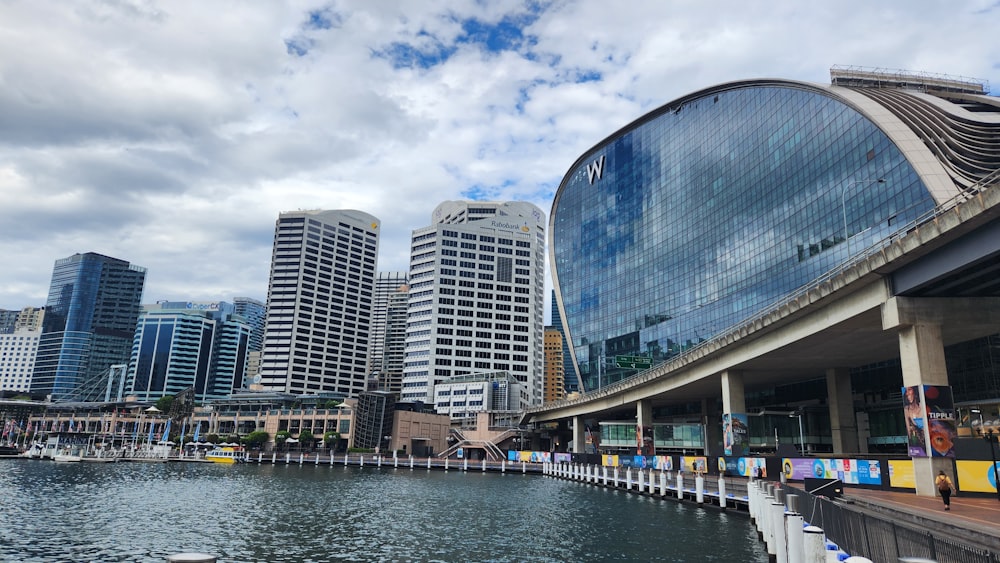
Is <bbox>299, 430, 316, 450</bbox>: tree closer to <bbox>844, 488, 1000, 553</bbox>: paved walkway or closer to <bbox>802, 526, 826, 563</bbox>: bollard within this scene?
<bbox>844, 488, 1000, 553</bbox>: paved walkway

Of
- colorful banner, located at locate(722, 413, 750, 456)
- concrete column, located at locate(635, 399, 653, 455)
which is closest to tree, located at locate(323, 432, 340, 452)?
concrete column, located at locate(635, 399, 653, 455)

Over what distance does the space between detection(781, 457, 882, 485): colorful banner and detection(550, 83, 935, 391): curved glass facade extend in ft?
114

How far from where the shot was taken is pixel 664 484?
5816 cm

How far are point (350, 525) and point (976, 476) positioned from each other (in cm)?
3585

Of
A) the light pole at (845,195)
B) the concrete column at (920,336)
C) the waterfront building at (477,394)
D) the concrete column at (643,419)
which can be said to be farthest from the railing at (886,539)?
the waterfront building at (477,394)

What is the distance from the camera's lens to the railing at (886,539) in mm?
12759

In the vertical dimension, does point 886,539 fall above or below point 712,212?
below

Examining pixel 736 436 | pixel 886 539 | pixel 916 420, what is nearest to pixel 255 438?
pixel 736 436

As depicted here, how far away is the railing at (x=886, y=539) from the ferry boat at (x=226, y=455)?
120 meters

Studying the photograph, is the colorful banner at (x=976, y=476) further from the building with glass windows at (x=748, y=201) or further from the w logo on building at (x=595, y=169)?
the w logo on building at (x=595, y=169)

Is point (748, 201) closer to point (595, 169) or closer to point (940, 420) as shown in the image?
point (595, 169)

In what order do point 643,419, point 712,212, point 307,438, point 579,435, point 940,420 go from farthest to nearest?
point 307,438, point 579,435, point 712,212, point 643,419, point 940,420

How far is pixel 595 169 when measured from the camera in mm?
150375

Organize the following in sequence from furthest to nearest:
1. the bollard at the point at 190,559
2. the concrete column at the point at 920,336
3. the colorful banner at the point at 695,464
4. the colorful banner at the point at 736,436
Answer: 1. the colorful banner at the point at 736,436
2. the colorful banner at the point at 695,464
3. the concrete column at the point at 920,336
4. the bollard at the point at 190,559
